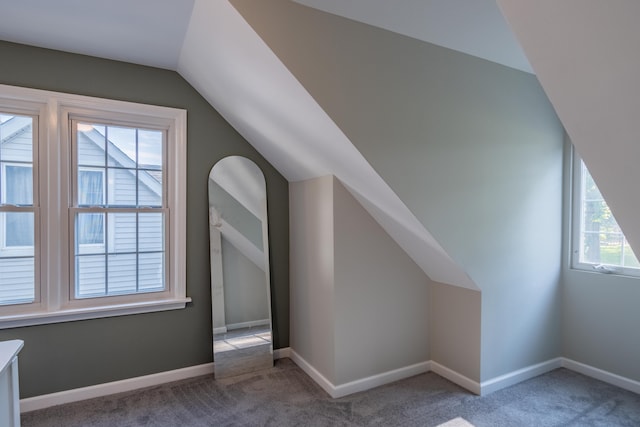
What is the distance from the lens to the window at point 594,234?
274 cm

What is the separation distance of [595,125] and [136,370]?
3.21 meters

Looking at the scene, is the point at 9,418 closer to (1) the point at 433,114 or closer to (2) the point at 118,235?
(2) the point at 118,235

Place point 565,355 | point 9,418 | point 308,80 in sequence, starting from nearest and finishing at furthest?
point 9,418, point 308,80, point 565,355

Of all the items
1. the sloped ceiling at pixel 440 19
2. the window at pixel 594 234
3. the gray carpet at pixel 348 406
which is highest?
the sloped ceiling at pixel 440 19

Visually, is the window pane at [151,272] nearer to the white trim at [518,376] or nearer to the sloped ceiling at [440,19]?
the sloped ceiling at [440,19]

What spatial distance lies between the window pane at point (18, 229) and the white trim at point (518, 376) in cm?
347

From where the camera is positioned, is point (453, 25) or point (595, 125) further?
point (453, 25)

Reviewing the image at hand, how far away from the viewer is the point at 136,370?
271cm

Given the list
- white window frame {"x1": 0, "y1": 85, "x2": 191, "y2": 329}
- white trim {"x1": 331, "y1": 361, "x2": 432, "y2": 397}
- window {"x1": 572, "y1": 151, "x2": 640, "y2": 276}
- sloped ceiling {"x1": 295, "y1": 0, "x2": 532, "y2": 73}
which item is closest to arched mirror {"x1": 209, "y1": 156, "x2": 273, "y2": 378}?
white window frame {"x1": 0, "y1": 85, "x2": 191, "y2": 329}

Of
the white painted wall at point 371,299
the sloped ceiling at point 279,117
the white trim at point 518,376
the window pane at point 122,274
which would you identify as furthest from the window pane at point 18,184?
the white trim at point 518,376

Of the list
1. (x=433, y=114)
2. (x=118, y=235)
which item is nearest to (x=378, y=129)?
(x=433, y=114)

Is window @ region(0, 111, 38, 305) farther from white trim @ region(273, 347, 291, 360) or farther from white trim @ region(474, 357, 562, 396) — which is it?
white trim @ region(474, 357, 562, 396)

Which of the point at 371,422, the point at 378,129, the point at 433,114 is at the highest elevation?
the point at 433,114

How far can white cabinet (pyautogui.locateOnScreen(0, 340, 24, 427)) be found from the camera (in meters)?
1.47
